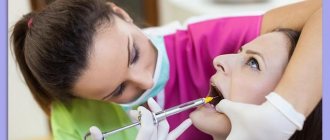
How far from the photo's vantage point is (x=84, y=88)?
0.57 metres

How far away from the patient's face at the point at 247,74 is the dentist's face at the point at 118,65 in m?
0.10

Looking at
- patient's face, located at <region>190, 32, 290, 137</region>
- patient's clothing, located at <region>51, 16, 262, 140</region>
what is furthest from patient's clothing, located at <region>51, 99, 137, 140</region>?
patient's face, located at <region>190, 32, 290, 137</region>

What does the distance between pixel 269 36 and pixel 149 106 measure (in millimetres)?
170

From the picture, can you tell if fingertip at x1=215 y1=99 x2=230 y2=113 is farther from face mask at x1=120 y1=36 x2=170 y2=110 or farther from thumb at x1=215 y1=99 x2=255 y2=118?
face mask at x1=120 y1=36 x2=170 y2=110

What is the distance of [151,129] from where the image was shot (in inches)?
20.1

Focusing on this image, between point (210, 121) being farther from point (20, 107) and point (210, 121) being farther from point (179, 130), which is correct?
point (20, 107)

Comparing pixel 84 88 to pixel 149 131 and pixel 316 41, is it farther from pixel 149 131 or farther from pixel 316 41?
pixel 316 41

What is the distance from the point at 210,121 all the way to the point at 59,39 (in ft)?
0.67

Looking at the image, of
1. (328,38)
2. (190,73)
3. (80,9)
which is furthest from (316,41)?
(80,9)

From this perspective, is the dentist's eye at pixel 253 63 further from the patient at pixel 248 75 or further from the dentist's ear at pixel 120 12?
the dentist's ear at pixel 120 12

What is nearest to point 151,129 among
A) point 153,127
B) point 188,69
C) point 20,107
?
point 153,127

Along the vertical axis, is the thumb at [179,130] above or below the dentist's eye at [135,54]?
below

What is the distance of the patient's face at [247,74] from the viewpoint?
19.6 inches

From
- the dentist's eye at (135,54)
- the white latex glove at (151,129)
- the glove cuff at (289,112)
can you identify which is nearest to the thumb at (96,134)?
the white latex glove at (151,129)
